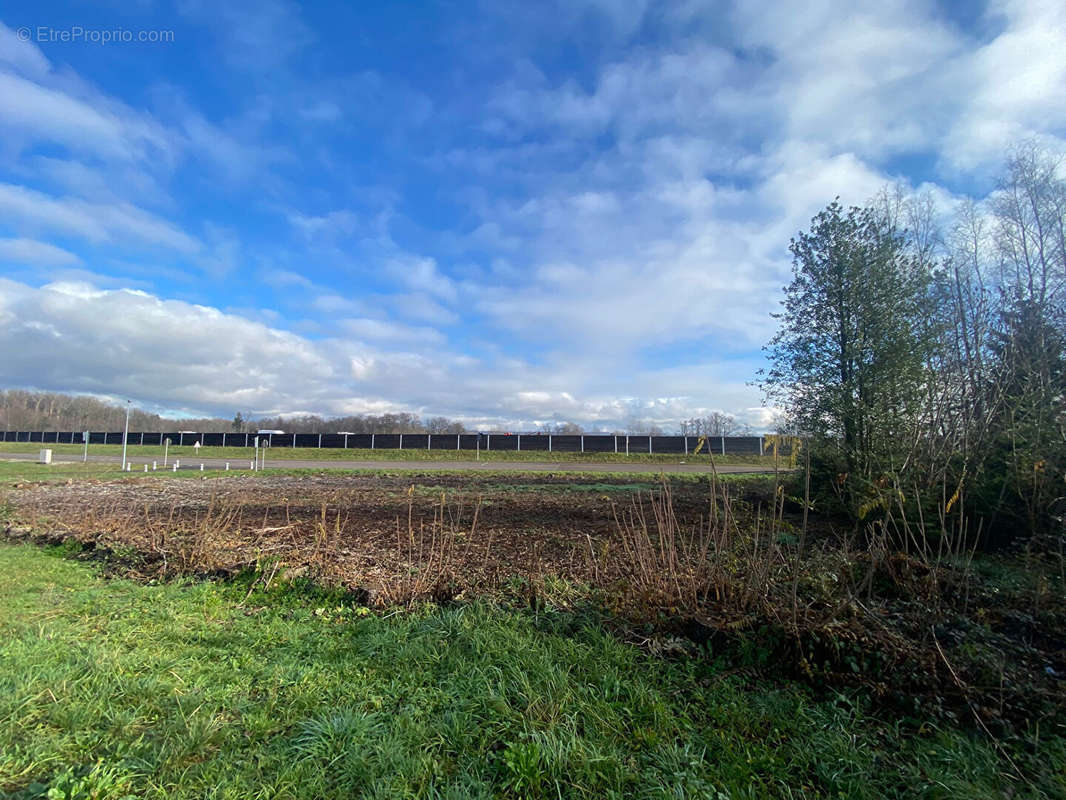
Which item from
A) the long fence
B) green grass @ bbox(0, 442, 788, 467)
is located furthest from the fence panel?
green grass @ bbox(0, 442, 788, 467)

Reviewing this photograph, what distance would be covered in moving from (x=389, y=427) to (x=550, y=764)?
5530 cm

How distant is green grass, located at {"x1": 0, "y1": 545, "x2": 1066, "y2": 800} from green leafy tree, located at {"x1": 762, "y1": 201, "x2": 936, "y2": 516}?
22.3 ft

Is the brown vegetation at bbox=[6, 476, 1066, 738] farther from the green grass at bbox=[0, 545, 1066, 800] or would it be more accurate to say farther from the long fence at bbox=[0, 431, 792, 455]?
the long fence at bbox=[0, 431, 792, 455]

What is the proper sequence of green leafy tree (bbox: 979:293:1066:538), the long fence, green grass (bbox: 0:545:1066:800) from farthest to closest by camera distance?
the long fence → green leafy tree (bbox: 979:293:1066:538) → green grass (bbox: 0:545:1066:800)

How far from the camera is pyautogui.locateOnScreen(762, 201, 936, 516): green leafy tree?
9031mm

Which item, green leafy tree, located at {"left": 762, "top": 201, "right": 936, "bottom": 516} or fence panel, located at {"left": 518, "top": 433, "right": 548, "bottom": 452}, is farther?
fence panel, located at {"left": 518, "top": 433, "right": 548, "bottom": 452}

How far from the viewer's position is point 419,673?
10.4 feet

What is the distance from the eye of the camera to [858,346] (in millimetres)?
9547

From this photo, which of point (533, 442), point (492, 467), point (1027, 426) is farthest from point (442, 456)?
point (1027, 426)

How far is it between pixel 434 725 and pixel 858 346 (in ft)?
33.3

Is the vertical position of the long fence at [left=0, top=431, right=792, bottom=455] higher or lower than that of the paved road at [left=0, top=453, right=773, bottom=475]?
higher

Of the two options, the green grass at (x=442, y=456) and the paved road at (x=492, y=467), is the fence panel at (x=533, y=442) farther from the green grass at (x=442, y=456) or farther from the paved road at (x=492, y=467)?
the paved road at (x=492, y=467)

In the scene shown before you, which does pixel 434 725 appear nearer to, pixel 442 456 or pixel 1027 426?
pixel 1027 426

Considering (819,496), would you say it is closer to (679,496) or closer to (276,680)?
(679,496)
